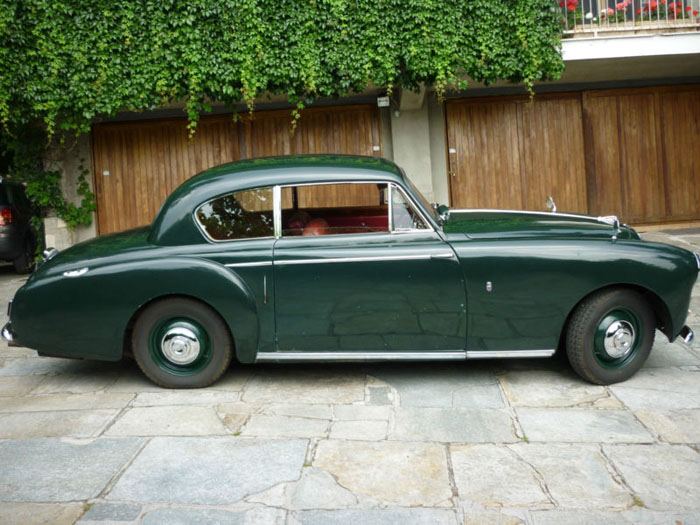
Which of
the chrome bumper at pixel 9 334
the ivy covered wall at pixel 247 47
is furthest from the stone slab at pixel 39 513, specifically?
the ivy covered wall at pixel 247 47

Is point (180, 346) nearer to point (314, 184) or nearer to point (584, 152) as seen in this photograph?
point (314, 184)

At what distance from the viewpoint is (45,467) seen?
3725mm

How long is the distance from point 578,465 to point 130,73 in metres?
9.08

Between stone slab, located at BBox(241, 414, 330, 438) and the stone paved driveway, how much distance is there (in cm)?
2

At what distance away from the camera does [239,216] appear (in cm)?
494

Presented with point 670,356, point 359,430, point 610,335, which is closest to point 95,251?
point 359,430

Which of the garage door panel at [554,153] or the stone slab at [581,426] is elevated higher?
the garage door panel at [554,153]

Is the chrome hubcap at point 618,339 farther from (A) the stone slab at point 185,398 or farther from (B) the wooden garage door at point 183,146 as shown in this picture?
(B) the wooden garage door at point 183,146

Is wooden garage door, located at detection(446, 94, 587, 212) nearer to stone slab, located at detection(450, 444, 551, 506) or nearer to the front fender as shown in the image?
the front fender

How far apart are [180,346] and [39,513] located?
1.73 meters

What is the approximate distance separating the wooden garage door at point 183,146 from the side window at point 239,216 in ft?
24.4

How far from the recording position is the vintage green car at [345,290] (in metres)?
4.68

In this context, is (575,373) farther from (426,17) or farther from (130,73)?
(130,73)

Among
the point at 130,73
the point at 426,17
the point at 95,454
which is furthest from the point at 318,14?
the point at 95,454
